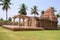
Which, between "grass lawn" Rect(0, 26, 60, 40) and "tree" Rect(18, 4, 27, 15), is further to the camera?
"tree" Rect(18, 4, 27, 15)

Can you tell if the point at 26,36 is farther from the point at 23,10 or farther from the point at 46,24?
the point at 23,10

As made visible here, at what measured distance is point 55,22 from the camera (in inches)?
1465

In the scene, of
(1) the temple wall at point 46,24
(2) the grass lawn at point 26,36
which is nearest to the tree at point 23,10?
(1) the temple wall at point 46,24

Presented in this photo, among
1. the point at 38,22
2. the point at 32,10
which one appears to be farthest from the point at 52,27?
the point at 32,10

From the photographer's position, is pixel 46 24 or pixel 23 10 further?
pixel 23 10

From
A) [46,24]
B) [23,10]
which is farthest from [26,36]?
[23,10]

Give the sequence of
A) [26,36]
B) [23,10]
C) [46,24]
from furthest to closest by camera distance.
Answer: [23,10] → [46,24] → [26,36]

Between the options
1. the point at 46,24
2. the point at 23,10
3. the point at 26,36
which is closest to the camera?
the point at 26,36

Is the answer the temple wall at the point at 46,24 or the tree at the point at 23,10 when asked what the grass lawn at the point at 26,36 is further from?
the tree at the point at 23,10

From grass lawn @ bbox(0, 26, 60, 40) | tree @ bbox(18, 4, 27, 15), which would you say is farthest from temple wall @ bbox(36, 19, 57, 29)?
tree @ bbox(18, 4, 27, 15)

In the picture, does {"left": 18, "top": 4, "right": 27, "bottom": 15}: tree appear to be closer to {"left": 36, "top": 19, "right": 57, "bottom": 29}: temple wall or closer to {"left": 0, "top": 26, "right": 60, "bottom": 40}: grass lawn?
{"left": 36, "top": 19, "right": 57, "bottom": 29}: temple wall

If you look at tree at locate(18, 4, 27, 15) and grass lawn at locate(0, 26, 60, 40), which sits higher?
tree at locate(18, 4, 27, 15)

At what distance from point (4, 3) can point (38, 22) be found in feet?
86.7

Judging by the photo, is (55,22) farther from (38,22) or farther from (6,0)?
(6,0)
